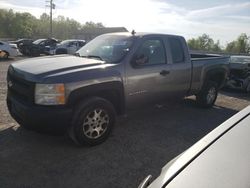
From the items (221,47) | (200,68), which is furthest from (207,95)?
(221,47)

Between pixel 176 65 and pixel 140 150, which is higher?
pixel 176 65

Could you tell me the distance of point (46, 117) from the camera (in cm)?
402

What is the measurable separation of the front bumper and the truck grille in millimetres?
148

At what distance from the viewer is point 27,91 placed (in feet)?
13.9

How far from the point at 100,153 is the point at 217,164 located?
3.10 meters

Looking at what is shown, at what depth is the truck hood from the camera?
411 cm

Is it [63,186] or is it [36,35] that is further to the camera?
[36,35]

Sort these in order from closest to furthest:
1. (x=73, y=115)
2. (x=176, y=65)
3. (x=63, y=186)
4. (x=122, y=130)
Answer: (x=63, y=186) → (x=73, y=115) → (x=122, y=130) → (x=176, y=65)

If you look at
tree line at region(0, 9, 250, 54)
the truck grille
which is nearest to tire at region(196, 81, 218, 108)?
the truck grille

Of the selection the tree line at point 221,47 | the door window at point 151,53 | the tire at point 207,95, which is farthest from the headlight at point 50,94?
the tree line at point 221,47

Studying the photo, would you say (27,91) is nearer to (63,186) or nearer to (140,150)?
(63,186)

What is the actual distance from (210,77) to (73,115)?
4354mm


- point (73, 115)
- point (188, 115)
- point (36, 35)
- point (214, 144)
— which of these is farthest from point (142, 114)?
point (36, 35)

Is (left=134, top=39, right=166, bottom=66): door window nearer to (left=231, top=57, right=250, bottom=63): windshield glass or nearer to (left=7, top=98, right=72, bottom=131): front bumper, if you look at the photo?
(left=7, top=98, right=72, bottom=131): front bumper
